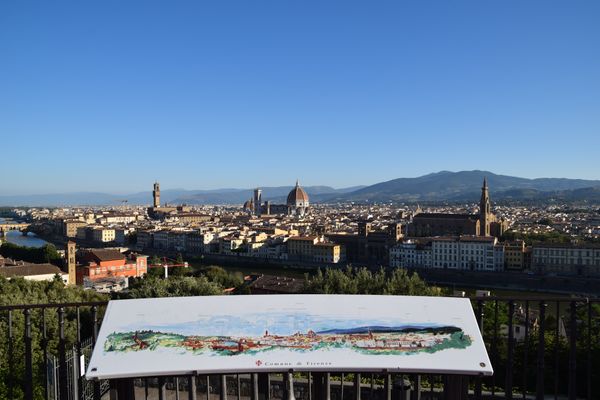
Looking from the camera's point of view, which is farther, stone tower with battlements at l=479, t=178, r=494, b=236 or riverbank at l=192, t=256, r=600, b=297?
stone tower with battlements at l=479, t=178, r=494, b=236

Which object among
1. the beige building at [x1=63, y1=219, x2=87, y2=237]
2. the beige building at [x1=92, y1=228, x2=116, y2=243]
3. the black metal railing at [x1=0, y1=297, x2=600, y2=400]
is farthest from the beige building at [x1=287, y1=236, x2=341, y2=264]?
the beige building at [x1=63, y1=219, x2=87, y2=237]

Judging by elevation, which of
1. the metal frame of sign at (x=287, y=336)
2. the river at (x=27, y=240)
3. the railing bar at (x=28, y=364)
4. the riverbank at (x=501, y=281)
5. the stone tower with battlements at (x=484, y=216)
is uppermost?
the metal frame of sign at (x=287, y=336)

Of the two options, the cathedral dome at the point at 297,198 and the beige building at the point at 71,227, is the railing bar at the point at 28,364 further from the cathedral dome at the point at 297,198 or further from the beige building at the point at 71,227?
Answer: the cathedral dome at the point at 297,198

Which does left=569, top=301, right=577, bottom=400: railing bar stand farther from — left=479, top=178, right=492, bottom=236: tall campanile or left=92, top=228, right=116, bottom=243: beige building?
left=92, top=228, right=116, bottom=243: beige building

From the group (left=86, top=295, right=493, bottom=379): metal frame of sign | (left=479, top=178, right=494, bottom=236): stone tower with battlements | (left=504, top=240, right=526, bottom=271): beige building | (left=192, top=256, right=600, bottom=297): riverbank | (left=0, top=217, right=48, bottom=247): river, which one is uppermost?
(left=86, top=295, right=493, bottom=379): metal frame of sign

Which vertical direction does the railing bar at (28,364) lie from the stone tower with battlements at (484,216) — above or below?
above

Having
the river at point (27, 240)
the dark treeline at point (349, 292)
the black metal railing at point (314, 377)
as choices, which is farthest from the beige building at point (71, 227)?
the black metal railing at point (314, 377)

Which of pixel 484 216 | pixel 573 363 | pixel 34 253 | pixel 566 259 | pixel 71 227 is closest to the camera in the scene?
pixel 573 363

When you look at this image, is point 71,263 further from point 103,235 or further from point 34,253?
point 103,235

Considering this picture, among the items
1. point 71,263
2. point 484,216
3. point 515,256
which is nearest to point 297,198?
point 484,216
